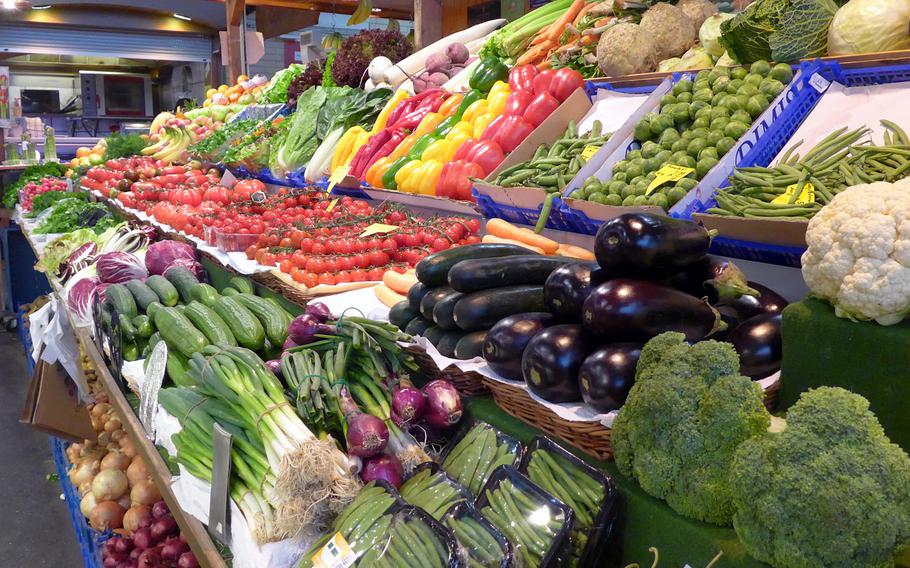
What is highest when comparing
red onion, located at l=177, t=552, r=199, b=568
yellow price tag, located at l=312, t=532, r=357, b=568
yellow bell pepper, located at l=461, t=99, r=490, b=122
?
yellow bell pepper, located at l=461, t=99, r=490, b=122

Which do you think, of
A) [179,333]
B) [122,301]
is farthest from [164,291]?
[179,333]

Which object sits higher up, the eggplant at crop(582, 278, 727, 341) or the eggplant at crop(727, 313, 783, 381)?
the eggplant at crop(582, 278, 727, 341)

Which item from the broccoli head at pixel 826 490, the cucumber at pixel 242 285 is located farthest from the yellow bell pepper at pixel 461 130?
the broccoli head at pixel 826 490

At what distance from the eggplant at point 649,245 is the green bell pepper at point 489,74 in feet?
9.25

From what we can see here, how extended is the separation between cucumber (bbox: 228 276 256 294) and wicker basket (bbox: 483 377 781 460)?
1.74 m

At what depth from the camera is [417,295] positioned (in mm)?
2119

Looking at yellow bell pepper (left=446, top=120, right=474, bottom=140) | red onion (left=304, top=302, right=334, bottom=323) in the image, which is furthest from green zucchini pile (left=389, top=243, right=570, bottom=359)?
yellow bell pepper (left=446, top=120, right=474, bottom=140)

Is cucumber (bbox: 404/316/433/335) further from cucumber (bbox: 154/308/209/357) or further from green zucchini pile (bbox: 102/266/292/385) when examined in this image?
cucumber (bbox: 154/308/209/357)

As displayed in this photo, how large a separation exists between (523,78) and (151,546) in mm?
2703

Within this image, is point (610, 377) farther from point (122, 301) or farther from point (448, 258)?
point (122, 301)

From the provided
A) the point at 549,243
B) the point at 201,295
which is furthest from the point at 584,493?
the point at 201,295

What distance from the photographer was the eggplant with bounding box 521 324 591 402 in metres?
1.46

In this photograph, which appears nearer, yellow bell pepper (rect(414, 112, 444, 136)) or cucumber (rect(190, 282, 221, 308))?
cucumber (rect(190, 282, 221, 308))

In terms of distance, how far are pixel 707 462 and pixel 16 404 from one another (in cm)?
597
